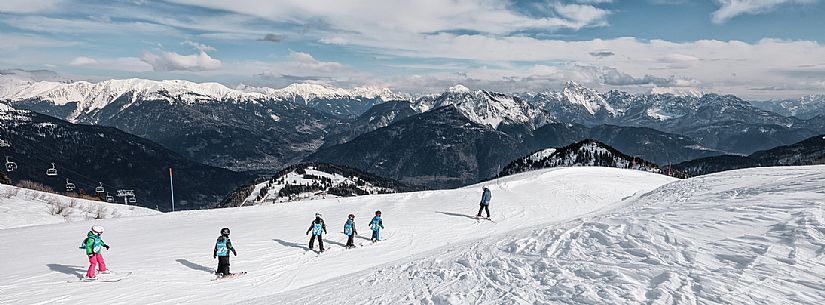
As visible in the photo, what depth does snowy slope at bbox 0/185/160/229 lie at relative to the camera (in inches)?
1294

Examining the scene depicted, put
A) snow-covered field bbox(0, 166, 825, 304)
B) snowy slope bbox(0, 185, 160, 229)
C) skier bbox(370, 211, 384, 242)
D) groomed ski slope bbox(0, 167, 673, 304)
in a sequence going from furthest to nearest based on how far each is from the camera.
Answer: snowy slope bbox(0, 185, 160, 229)
skier bbox(370, 211, 384, 242)
groomed ski slope bbox(0, 167, 673, 304)
snow-covered field bbox(0, 166, 825, 304)

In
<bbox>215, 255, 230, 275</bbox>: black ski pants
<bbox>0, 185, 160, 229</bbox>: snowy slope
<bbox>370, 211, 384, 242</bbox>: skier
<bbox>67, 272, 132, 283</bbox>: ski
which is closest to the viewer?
<bbox>67, 272, 132, 283</bbox>: ski

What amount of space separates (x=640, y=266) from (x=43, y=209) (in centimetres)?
4492

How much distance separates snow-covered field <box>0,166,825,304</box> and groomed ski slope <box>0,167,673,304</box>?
100 millimetres

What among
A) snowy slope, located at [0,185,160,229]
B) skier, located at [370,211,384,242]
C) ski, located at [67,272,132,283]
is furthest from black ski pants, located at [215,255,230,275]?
snowy slope, located at [0,185,160,229]

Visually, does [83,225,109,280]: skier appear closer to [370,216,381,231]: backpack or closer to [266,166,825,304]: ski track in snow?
[266,166,825,304]: ski track in snow

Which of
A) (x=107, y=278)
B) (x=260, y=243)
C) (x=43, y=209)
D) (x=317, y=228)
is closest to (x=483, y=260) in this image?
(x=317, y=228)

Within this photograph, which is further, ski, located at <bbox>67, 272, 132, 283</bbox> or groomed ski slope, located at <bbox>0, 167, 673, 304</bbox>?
A: ski, located at <bbox>67, 272, 132, 283</bbox>

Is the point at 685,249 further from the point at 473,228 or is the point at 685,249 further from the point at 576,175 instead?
the point at 576,175

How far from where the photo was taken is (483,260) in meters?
13.8

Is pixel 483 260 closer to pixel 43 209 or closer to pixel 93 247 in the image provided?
pixel 93 247

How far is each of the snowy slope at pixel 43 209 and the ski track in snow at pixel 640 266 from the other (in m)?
31.9

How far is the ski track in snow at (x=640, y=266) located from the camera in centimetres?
795

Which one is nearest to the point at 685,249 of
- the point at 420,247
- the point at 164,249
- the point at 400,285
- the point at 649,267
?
the point at 649,267
